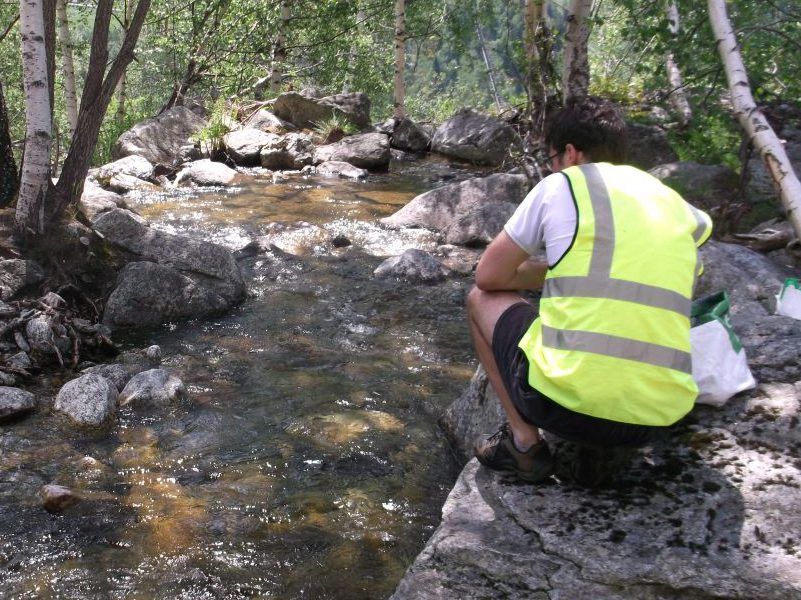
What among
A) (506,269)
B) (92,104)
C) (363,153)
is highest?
(92,104)

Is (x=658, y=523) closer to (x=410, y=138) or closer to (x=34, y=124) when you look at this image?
(x=34, y=124)

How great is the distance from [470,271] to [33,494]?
5.39 m

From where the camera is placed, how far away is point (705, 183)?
8617mm

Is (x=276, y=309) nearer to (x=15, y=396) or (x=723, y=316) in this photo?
(x=15, y=396)

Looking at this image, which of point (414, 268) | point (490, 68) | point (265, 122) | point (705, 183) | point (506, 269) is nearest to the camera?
point (506, 269)

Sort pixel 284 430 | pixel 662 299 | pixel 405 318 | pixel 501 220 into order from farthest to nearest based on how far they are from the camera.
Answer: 1. pixel 501 220
2. pixel 405 318
3. pixel 284 430
4. pixel 662 299

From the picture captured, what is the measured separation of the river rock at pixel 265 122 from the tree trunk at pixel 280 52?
3.08m

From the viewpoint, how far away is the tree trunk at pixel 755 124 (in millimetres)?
6574

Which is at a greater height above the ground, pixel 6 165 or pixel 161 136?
pixel 6 165

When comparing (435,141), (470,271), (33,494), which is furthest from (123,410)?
(435,141)

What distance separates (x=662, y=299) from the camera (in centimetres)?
243

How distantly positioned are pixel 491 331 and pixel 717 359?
0.92m

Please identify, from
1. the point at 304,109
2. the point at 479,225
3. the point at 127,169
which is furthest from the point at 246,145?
the point at 479,225

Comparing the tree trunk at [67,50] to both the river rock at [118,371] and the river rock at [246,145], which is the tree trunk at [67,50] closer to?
the river rock at [246,145]
